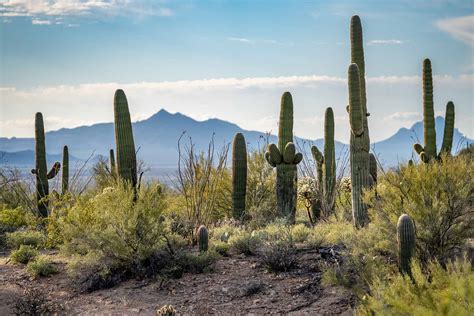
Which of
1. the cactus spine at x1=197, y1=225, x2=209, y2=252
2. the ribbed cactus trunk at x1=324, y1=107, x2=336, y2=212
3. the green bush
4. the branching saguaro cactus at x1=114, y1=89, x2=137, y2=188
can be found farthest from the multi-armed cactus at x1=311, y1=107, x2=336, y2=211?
the green bush

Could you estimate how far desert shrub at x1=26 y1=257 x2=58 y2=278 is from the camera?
42.1ft

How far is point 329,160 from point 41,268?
9.31 metres

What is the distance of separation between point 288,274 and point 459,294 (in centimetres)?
550

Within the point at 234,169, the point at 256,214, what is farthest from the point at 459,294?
the point at 234,169

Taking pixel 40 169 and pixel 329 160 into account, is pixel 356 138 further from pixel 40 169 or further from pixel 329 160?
pixel 40 169

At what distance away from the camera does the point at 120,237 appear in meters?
11.8

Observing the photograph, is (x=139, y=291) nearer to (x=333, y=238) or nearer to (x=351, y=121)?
(x=333, y=238)

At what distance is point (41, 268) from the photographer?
12891mm

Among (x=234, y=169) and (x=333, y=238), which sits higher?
(x=234, y=169)

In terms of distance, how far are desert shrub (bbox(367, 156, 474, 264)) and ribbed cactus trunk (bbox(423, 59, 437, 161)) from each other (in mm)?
7892

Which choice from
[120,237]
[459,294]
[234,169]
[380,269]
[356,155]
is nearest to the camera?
[459,294]

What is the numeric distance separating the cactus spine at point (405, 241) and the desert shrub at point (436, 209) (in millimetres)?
763

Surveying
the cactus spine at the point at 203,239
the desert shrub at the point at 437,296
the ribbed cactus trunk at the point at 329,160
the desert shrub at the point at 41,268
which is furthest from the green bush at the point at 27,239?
the desert shrub at the point at 437,296

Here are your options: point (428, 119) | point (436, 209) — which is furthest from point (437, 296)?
point (428, 119)
